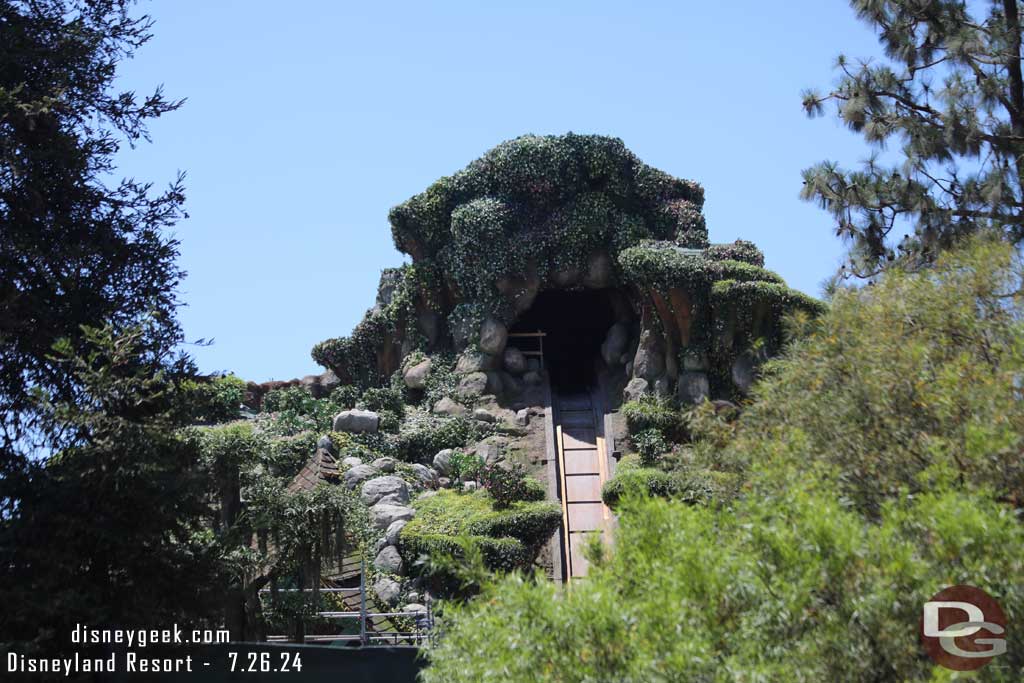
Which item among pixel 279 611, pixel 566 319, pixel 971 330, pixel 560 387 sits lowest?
pixel 279 611

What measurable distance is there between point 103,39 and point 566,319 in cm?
1708

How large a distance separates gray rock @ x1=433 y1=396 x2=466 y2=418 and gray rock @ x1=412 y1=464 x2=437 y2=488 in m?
2.34

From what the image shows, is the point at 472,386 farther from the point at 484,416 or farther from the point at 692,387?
the point at 692,387

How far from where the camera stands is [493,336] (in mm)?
26094

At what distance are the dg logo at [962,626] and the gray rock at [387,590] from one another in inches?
458

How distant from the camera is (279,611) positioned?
1585 centimetres

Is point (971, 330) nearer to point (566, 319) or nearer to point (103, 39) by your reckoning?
point (103, 39)

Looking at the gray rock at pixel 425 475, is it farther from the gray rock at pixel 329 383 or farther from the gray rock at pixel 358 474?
the gray rock at pixel 329 383

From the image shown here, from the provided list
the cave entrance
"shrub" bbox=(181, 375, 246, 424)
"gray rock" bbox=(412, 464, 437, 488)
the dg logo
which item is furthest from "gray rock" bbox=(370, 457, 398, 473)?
→ the dg logo

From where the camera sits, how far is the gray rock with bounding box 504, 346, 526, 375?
26719 millimetres

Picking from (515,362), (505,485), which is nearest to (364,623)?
(505,485)

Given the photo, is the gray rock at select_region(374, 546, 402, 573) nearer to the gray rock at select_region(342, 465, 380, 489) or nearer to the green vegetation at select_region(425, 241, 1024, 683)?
the gray rock at select_region(342, 465, 380, 489)

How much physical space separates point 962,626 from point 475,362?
1923 cm

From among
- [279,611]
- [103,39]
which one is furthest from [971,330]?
[103,39]
